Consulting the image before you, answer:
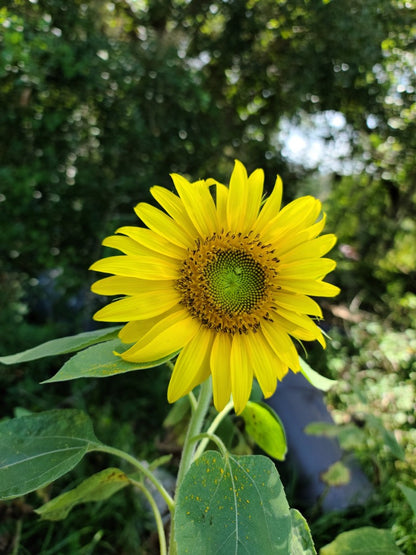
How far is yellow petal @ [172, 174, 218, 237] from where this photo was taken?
30.1 inches

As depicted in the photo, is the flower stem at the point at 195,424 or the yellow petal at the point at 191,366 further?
the flower stem at the point at 195,424

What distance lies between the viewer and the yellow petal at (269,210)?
790 mm

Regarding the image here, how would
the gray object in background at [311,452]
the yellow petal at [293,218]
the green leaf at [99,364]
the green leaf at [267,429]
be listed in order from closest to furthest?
the green leaf at [99,364] < the yellow petal at [293,218] < the green leaf at [267,429] < the gray object in background at [311,452]

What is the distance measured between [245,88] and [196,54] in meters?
0.35

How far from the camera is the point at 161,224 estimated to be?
782mm

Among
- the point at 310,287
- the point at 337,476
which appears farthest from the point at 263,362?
the point at 337,476

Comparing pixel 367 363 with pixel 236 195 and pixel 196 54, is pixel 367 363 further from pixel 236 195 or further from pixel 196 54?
pixel 236 195

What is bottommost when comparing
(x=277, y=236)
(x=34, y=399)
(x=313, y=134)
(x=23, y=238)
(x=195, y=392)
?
(x=34, y=399)

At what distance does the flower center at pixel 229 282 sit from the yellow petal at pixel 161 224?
0.04 m

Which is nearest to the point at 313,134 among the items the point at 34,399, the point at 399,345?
the point at 399,345

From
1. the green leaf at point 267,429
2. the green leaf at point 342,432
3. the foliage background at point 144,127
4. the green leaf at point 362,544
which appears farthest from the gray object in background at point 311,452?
the green leaf at point 267,429

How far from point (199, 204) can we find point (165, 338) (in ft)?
0.76

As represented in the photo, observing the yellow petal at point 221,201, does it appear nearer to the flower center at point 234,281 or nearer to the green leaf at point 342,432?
the flower center at point 234,281

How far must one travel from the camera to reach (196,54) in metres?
2.55
